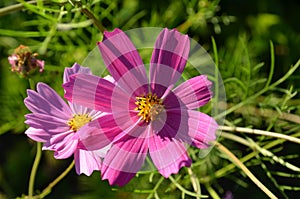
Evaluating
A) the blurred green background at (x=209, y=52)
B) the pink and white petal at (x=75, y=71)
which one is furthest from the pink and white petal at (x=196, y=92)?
the blurred green background at (x=209, y=52)

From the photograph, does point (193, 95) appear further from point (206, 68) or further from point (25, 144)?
point (25, 144)

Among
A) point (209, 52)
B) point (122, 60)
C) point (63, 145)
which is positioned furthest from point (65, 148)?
point (209, 52)

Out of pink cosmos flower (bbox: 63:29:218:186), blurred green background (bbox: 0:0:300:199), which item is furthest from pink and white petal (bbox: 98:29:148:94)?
blurred green background (bbox: 0:0:300:199)

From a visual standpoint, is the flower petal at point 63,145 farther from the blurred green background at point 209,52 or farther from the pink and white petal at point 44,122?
the blurred green background at point 209,52

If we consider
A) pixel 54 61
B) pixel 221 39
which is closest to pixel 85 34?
pixel 54 61

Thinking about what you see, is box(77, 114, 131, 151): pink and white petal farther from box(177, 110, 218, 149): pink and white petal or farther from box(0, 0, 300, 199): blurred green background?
box(0, 0, 300, 199): blurred green background
